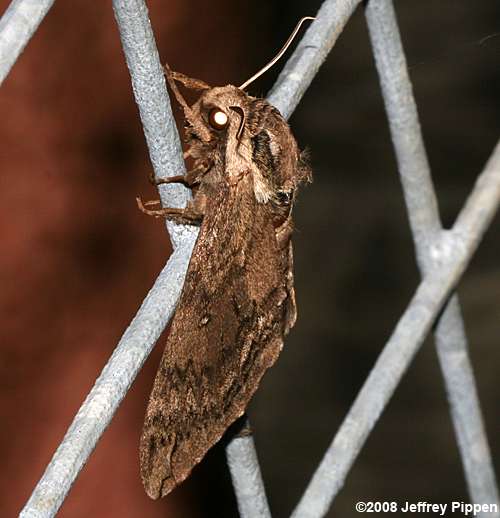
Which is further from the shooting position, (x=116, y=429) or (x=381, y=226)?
(x=381, y=226)

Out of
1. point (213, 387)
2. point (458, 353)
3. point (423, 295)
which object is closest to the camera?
point (213, 387)

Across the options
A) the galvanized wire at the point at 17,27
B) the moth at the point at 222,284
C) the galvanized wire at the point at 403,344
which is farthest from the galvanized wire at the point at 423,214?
the galvanized wire at the point at 17,27

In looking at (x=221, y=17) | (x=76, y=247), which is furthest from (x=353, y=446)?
(x=221, y=17)

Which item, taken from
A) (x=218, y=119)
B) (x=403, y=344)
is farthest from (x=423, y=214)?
(x=218, y=119)

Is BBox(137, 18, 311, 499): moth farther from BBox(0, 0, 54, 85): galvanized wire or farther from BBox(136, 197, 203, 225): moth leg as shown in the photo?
BBox(0, 0, 54, 85): galvanized wire

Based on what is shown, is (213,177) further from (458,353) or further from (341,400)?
(341,400)

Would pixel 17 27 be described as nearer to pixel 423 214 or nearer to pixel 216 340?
pixel 216 340
